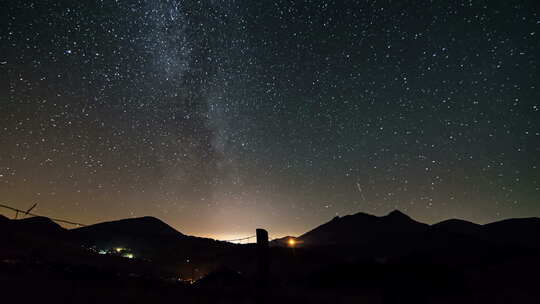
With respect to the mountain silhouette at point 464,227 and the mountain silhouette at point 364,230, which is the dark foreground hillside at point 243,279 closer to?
the mountain silhouette at point 364,230

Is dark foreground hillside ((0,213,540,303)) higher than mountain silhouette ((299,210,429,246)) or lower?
lower

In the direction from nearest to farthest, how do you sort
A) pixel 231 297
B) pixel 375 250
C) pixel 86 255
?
pixel 231 297 → pixel 86 255 → pixel 375 250

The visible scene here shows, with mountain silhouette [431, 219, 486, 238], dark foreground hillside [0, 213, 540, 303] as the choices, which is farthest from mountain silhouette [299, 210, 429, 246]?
dark foreground hillside [0, 213, 540, 303]

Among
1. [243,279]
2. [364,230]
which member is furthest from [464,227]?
[243,279]

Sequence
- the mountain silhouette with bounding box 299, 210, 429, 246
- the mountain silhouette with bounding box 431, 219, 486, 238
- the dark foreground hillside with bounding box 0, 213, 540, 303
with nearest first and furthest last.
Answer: the dark foreground hillside with bounding box 0, 213, 540, 303 < the mountain silhouette with bounding box 299, 210, 429, 246 < the mountain silhouette with bounding box 431, 219, 486, 238

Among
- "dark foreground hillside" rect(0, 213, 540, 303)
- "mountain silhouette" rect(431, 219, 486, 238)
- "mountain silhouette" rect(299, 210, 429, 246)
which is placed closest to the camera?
"dark foreground hillside" rect(0, 213, 540, 303)

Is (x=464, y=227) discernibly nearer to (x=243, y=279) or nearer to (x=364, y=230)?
(x=364, y=230)

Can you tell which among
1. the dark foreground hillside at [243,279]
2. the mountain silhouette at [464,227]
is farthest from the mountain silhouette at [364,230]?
the dark foreground hillside at [243,279]

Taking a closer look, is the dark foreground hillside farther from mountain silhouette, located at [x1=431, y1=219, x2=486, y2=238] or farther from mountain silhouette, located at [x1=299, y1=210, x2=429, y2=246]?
mountain silhouette, located at [x1=431, y1=219, x2=486, y2=238]

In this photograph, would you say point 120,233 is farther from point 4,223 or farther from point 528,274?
point 528,274

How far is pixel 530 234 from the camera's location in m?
98.5

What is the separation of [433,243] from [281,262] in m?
50.7

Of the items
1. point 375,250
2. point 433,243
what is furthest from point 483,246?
point 375,250

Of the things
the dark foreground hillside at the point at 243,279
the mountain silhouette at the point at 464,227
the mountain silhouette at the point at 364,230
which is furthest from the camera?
the mountain silhouette at the point at 464,227
